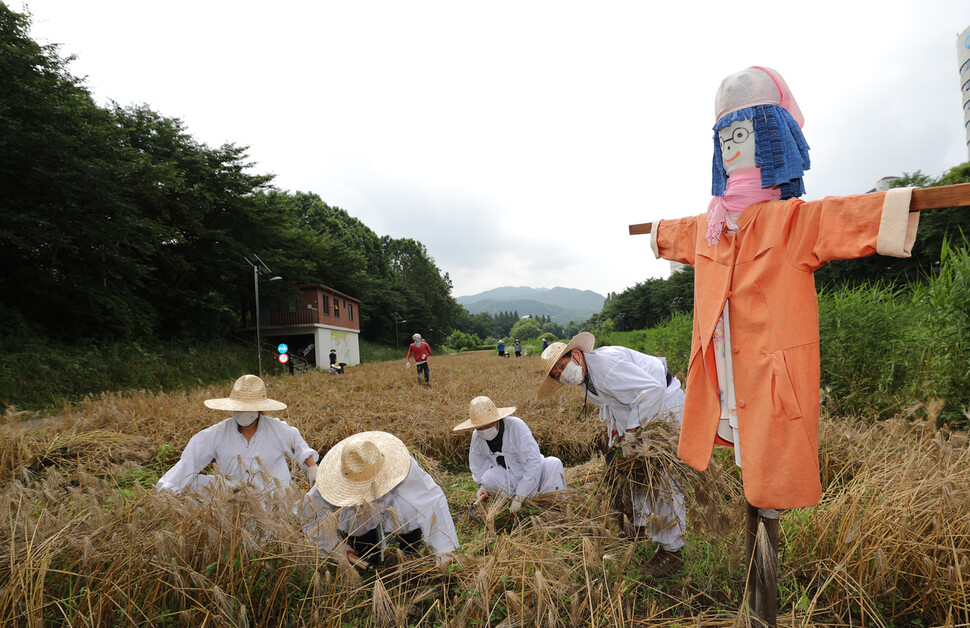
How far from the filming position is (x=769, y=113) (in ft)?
5.99

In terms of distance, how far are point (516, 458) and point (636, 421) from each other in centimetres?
166

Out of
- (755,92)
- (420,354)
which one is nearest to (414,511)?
(755,92)

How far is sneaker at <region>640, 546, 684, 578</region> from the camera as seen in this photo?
268cm

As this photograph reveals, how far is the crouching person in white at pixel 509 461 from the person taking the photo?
13.6 ft

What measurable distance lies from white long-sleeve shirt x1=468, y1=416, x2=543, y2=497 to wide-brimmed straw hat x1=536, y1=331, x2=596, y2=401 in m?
0.87

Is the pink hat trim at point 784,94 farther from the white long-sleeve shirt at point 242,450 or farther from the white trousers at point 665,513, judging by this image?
the white long-sleeve shirt at point 242,450

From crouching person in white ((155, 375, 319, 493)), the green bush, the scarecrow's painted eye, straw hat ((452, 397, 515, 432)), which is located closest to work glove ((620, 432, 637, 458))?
straw hat ((452, 397, 515, 432))

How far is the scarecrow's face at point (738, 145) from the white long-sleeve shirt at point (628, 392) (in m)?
1.49

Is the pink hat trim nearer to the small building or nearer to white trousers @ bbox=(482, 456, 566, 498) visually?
white trousers @ bbox=(482, 456, 566, 498)

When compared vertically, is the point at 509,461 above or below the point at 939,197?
below

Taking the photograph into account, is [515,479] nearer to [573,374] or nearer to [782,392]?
[573,374]

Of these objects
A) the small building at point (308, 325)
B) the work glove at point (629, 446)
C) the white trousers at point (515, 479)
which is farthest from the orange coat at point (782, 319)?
the small building at point (308, 325)

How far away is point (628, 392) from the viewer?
3.00 m

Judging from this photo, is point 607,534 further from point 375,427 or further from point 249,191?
point 249,191
